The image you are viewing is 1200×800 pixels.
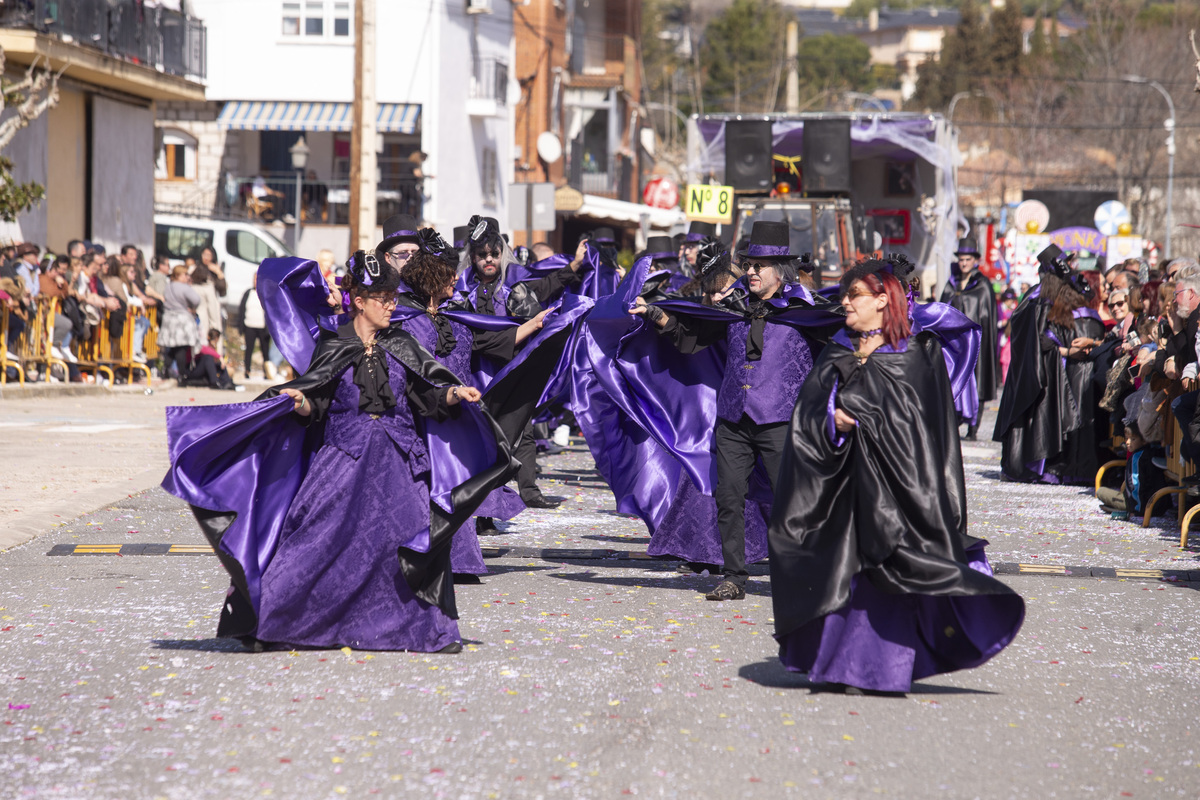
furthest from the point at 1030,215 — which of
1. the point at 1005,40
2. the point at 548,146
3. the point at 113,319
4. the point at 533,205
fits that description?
the point at 1005,40

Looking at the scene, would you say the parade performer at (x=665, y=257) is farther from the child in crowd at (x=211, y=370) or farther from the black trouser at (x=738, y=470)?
the child in crowd at (x=211, y=370)

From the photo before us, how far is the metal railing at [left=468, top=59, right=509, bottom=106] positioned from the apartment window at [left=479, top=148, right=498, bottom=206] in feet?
4.99

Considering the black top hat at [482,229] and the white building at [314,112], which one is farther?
the white building at [314,112]

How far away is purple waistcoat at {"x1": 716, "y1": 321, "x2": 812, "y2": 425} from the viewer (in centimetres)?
785

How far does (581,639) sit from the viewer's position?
6.82m

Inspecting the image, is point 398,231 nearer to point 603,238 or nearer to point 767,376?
point 767,376

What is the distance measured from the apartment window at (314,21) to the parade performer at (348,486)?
103 ft

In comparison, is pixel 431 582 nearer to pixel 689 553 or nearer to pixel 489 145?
pixel 689 553

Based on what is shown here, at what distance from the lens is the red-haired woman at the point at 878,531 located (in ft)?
18.7

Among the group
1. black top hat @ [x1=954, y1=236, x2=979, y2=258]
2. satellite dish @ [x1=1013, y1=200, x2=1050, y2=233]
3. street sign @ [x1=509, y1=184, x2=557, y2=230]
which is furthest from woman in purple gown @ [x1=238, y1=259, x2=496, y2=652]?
satellite dish @ [x1=1013, y1=200, x2=1050, y2=233]

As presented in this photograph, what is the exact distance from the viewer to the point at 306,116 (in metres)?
35.9

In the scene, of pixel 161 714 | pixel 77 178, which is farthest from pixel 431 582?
pixel 77 178

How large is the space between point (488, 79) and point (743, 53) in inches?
1579

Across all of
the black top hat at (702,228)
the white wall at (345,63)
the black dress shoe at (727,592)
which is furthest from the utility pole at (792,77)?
the black dress shoe at (727,592)
